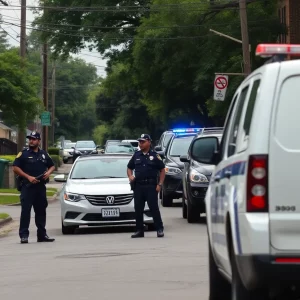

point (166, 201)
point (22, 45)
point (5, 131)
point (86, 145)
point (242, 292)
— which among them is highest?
point (22, 45)

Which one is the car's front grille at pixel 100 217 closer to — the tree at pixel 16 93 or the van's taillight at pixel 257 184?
the van's taillight at pixel 257 184

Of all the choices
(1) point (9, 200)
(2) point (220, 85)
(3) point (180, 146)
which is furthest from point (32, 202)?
(2) point (220, 85)

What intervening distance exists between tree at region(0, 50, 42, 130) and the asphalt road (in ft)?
72.0

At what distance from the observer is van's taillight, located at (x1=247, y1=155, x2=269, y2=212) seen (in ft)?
23.4

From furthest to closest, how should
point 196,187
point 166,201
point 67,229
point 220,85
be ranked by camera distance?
point 220,85 → point 166,201 → point 196,187 → point 67,229

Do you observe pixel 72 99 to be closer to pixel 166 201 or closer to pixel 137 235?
pixel 166 201

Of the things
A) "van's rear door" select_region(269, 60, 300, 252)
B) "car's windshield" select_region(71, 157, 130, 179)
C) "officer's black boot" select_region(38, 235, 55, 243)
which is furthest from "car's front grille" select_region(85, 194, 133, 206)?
"van's rear door" select_region(269, 60, 300, 252)

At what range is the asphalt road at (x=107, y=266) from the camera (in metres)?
11.2

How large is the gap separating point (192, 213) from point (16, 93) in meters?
20.9

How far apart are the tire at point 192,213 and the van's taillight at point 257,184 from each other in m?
14.3

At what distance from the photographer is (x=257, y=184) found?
7.16 meters

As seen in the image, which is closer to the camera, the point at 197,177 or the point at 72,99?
the point at 197,177

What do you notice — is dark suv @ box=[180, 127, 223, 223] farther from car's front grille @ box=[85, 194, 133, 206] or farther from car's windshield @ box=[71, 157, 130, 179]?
car's front grille @ box=[85, 194, 133, 206]

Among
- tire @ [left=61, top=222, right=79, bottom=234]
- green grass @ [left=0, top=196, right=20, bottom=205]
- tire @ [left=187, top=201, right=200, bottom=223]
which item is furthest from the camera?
green grass @ [left=0, top=196, right=20, bottom=205]
